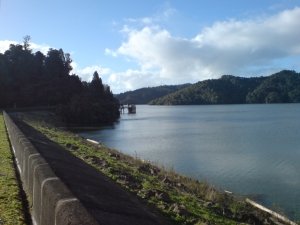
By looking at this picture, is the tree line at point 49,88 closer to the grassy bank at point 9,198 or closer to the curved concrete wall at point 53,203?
the grassy bank at point 9,198

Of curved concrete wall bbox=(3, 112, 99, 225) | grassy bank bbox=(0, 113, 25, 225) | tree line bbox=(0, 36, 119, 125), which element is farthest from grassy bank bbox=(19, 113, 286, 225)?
tree line bbox=(0, 36, 119, 125)

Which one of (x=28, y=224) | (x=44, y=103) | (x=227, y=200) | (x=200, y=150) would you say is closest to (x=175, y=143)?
(x=200, y=150)

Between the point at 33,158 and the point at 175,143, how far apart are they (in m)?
44.7

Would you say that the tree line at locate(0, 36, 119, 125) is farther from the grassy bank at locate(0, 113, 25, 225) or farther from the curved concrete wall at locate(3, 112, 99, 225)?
the curved concrete wall at locate(3, 112, 99, 225)

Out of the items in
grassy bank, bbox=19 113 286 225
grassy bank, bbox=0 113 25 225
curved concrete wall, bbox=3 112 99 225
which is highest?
curved concrete wall, bbox=3 112 99 225

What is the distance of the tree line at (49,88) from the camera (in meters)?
98.8

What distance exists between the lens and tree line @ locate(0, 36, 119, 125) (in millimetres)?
98812

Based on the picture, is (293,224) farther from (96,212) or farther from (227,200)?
(96,212)

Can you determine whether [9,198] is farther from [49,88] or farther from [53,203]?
[49,88]

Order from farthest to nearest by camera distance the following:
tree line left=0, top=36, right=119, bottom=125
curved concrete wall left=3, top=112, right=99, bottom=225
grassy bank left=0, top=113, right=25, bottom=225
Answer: tree line left=0, top=36, right=119, bottom=125 → grassy bank left=0, top=113, right=25, bottom=225 → curved concrete wall left=3, top=112, right=99, bottom=225

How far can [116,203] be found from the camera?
6992 mm

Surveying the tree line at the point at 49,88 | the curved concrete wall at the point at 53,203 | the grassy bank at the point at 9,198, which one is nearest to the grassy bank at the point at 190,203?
the grassy bank at the point at 9,198

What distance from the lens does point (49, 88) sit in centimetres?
10619

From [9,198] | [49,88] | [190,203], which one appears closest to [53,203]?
[9,198]
